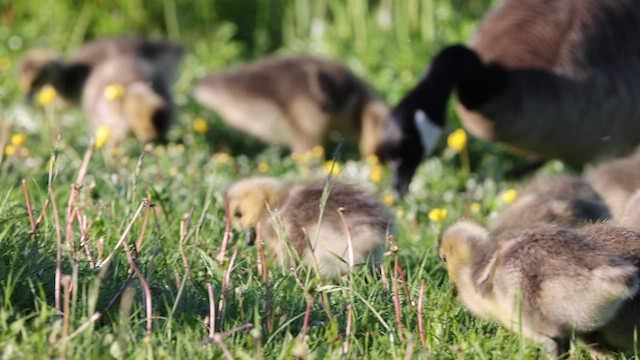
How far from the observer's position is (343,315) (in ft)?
12.2

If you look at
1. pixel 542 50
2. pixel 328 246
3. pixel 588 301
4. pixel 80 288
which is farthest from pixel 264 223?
pixel 542 50

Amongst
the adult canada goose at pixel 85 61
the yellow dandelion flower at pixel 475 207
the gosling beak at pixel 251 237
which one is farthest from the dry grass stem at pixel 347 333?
the adult canada goose at pixel 85 61

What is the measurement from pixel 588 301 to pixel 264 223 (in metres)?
1.85

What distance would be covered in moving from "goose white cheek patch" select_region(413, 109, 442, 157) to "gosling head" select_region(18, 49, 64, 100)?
340 cm

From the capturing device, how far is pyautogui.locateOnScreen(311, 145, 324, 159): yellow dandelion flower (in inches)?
328

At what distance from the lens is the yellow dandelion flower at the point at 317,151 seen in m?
8.33

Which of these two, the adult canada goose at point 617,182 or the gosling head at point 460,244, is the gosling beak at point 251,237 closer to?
the gosling head at point 460,244

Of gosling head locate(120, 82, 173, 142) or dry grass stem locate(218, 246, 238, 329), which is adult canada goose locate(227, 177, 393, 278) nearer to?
dry grass stem locate(218, 246, 238, 329)

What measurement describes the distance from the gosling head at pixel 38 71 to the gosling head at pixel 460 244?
5.69 meters

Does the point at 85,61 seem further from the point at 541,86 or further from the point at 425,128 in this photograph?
the point at 541,86

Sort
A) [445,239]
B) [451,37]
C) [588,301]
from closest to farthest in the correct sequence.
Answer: [588,301] → [445,239] → [451,37]

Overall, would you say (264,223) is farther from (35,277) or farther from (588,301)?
(588,301)

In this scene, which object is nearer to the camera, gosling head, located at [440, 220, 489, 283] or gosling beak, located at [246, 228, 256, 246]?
gosling head, located at [440, 220, 489, 283]

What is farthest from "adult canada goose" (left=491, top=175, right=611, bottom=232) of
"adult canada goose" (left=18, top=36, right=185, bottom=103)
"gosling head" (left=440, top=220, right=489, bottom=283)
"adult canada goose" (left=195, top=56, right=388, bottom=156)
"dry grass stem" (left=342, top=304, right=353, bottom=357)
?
"adult canada goose" (left=18, top=36, right=185, bottom=103)
